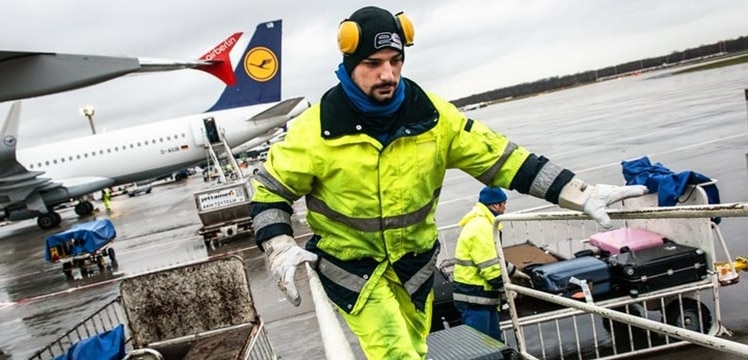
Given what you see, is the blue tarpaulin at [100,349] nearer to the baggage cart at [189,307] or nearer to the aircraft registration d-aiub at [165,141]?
the baggage cart at [189,307]

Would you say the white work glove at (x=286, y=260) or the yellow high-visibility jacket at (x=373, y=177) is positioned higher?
the yellow high-visibility jacket at (x=373, y=177)

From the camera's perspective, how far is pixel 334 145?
2385 millimetres

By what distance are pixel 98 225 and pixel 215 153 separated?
10630 millimetres

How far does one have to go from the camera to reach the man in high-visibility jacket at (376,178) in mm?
2412

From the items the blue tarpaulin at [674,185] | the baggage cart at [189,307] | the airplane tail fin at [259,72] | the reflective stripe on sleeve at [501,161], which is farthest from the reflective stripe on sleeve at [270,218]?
the airplane tail fin at [259,72]

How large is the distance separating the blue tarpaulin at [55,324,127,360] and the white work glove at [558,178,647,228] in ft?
14.1

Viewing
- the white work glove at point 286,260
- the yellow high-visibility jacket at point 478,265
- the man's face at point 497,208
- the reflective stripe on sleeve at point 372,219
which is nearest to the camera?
the white work glove at point 286,260

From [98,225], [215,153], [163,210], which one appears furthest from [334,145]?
[163,210]

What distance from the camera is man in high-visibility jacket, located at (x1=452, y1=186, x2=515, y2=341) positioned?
5.03 meters

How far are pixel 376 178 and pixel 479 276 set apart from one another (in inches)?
117

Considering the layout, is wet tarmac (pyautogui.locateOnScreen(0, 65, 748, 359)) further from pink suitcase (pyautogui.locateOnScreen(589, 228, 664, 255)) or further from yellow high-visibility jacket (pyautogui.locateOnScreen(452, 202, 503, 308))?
yellow high-visibility jacket (pyautogui.locateOnScreen(452, 202, 503, 308))

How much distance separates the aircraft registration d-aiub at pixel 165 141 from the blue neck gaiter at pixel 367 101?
22.1m

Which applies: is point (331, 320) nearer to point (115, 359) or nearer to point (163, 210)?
point (115, 359)

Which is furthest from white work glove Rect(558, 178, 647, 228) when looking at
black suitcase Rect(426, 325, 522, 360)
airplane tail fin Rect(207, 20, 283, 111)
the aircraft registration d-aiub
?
airplane tail fin Rect(207, 20, 283, 111)
